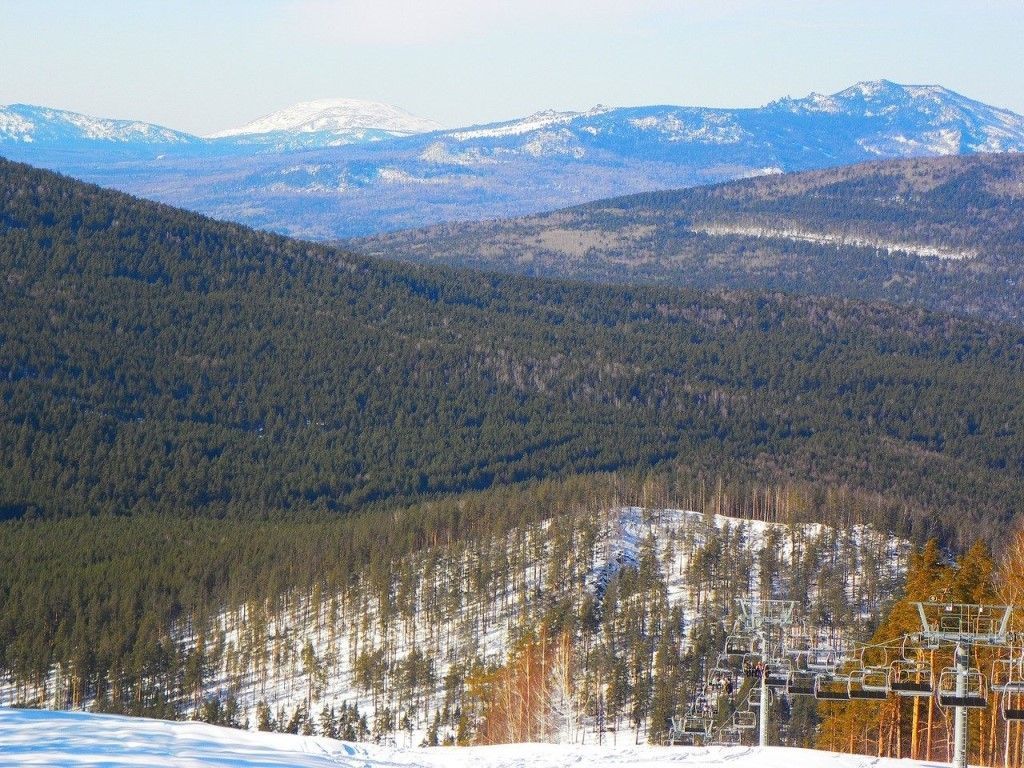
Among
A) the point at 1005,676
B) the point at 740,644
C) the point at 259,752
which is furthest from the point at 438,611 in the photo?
the point at 259,752

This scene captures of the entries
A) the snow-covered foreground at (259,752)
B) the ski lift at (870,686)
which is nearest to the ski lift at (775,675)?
the ski lift at (870,686)

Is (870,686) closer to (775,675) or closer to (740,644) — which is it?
(775,675)

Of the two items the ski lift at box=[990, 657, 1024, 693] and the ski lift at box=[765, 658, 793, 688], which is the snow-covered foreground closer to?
the ski lift at box=[765, 658, 793, 688]

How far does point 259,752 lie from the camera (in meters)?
48.1

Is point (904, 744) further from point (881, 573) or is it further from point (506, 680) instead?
point (881, 573)

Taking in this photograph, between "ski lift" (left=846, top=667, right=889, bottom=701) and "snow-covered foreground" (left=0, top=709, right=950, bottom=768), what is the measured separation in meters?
2.43

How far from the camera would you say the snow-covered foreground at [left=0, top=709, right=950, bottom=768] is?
4500 centimetres

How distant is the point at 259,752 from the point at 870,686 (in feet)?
64.5

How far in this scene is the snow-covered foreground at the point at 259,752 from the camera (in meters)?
45.0

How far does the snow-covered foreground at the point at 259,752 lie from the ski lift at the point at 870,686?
243cm

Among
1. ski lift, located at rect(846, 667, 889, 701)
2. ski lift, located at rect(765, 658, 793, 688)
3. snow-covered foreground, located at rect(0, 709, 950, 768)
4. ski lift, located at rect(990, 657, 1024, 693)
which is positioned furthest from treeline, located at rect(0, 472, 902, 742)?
snow-covered foreground, located at rect(0, 709, 950, 768)

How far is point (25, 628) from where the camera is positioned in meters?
124

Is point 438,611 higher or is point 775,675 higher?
Result: point 775,675

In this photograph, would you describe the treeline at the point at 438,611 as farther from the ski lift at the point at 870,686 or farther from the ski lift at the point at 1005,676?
the ski lift at the point at 870,686
